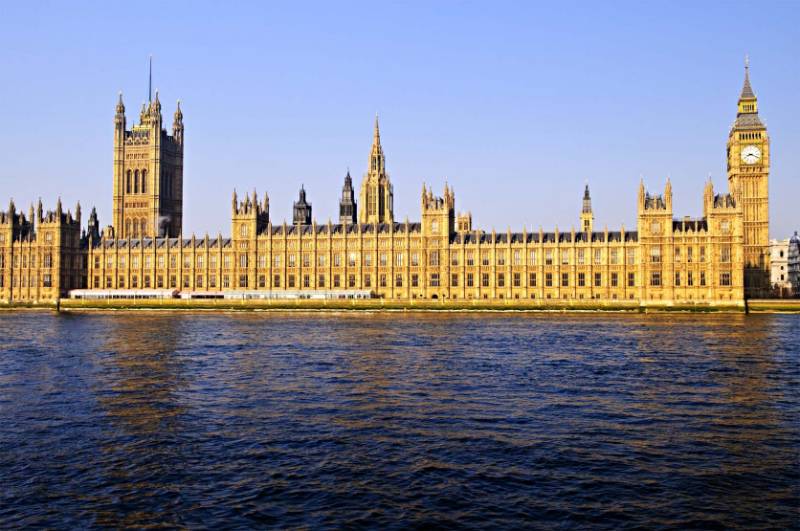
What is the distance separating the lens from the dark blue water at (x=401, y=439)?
20984 millimetres

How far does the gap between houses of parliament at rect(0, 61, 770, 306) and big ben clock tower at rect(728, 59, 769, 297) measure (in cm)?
18

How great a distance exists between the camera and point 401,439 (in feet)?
93.5

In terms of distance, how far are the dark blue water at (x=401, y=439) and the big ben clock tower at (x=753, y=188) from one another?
90.0 meters

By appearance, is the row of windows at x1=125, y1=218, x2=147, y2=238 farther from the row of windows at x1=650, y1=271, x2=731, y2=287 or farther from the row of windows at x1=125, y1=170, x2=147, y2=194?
the row of windows at x1=650, y1=271, x2=731, y2=287

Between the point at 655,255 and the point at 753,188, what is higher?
the point at 753,188

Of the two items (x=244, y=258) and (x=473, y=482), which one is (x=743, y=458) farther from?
(x=244, y=258)

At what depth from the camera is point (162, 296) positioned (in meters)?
146

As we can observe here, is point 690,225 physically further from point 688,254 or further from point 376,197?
point 376,197

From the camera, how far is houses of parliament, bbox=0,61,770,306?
414 feet

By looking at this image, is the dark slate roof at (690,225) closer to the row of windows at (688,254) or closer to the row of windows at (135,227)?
the row of windows at (688,254)

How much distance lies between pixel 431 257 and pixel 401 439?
11102 centimetres

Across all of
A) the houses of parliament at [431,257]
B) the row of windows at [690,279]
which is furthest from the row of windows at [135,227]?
the row of windows at [690,279]

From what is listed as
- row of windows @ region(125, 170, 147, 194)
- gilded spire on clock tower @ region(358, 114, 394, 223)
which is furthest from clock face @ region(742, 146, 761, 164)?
row of windows @ region(125, 170, 147, 194)

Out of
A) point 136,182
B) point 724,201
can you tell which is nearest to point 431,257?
point 724,201
